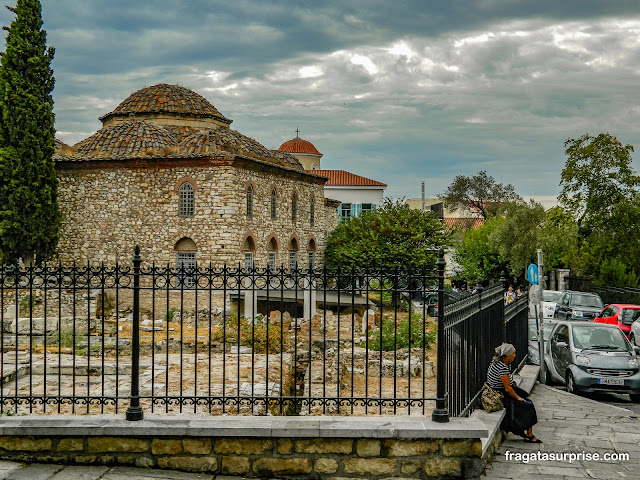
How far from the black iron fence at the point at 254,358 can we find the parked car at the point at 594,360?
0.99 m

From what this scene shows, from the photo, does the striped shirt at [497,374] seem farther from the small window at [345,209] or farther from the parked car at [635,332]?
the small window at [345,209]

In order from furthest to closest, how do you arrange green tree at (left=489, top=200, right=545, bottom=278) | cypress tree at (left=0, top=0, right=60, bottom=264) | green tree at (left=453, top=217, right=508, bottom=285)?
1. green tree at (left=453, top=217, right=508, bottom=285)
2. green tree at (left=489, top=200, right=545, bottom=278)
3. cypress tree at (left=0, top=0, right=60, bottom=264)

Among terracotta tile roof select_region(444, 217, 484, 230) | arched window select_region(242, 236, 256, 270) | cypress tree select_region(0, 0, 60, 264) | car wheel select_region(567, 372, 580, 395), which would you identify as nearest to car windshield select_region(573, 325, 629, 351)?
car wheel select_region(567, 372, 580, 395)

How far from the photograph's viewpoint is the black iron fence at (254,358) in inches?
255

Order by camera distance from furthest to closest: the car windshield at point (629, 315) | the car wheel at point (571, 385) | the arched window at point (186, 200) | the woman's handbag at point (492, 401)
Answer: the arched window at point (186, 200) → the car windshield at point (629, 315) → the car wheel at point (571, 385) → the woman's handbag at point (492, 401)

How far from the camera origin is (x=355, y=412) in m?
8.69

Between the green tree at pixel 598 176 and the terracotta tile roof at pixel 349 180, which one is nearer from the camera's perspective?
the green tree at pixel 598 176

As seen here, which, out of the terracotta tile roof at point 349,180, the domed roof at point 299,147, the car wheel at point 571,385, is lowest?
the car wheel at point 571,385

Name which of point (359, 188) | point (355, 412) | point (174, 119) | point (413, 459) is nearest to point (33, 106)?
point (174, 119)

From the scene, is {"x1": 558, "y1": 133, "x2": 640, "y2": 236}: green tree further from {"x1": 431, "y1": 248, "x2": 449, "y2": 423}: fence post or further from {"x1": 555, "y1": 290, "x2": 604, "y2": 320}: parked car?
{"x1": 431, "y1": 248, "x2": 449, "y2": 423}: fence post

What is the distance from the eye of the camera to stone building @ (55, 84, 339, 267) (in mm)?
27125

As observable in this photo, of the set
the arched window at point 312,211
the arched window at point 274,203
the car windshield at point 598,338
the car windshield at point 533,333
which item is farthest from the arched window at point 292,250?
the car windshield at point 598,338

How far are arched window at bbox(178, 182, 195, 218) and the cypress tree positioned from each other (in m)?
5.18

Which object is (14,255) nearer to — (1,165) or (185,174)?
(1,165)
